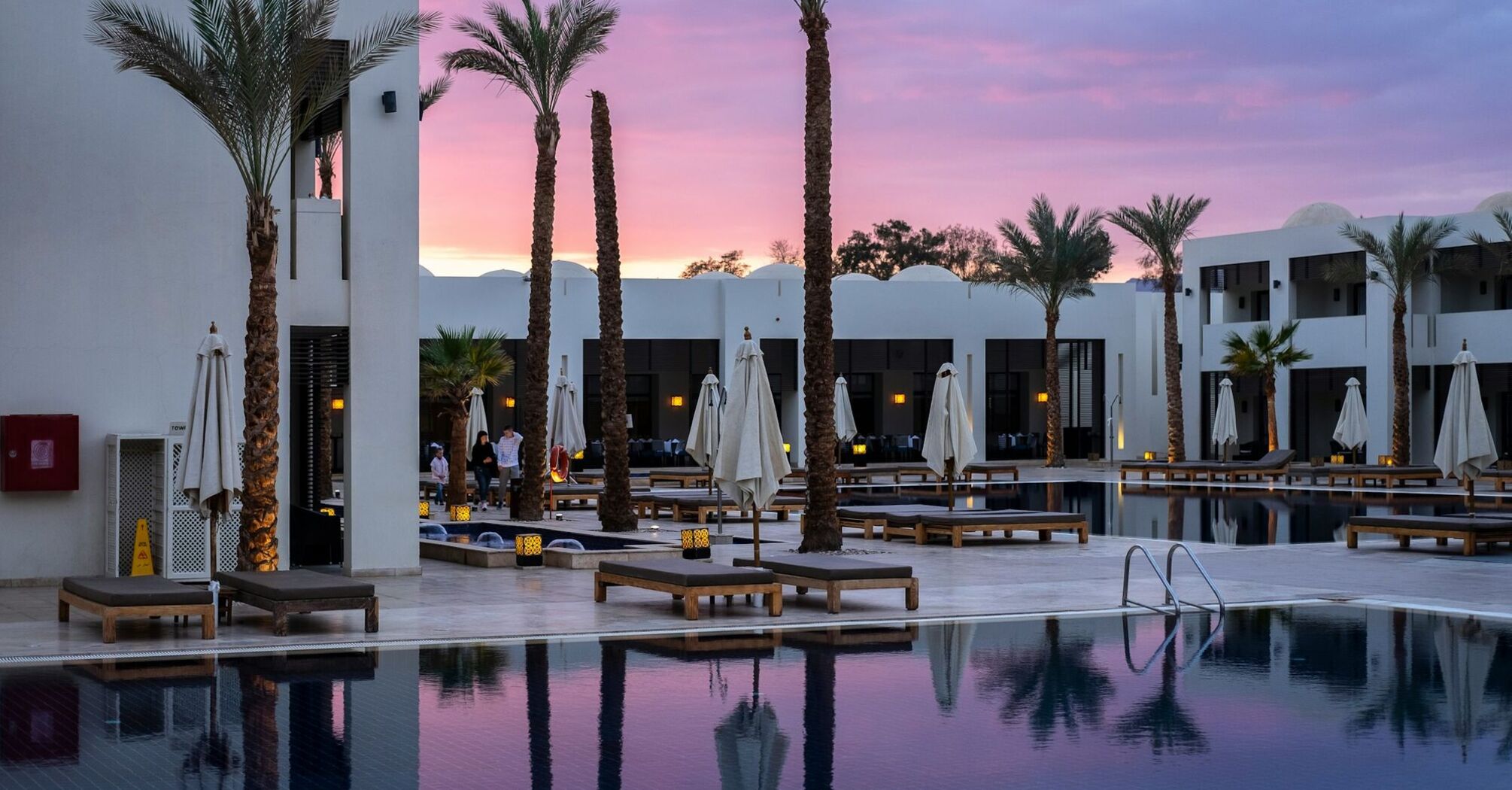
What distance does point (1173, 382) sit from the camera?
45188 millimetres

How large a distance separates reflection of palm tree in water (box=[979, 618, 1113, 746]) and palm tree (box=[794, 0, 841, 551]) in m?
6.57

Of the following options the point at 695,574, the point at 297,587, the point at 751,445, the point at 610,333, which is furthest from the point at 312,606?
the point at 610,333

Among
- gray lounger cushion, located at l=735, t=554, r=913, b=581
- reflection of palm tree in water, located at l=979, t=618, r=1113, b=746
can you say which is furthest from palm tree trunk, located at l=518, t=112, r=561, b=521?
reflection of palm tree in water, located at l=979, t=618, r=1113, b=746

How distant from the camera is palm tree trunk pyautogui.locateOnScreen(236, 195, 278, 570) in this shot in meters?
15.1

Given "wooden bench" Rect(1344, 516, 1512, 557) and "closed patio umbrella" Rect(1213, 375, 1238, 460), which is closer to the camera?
"wooden bench" Rect(1344, 516, 1512, 557)

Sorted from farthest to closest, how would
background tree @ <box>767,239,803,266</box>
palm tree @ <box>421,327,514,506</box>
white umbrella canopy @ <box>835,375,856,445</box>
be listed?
background tree @ <box>767,239,803,266</box>, white umbrella canopy @ <box>835,375,856,445</box>, palm tree @ <box>421,327,514,506</box>

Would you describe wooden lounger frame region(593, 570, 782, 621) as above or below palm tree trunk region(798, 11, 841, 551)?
below

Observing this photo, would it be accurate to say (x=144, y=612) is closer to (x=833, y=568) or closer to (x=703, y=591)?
(x=703, y=591)

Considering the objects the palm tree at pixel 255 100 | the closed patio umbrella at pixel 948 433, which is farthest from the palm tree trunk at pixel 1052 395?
the palm tree at pixel 255 100

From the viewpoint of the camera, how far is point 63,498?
16.1 m

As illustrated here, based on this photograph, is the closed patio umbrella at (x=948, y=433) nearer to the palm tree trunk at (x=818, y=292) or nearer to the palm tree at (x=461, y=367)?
the palm tree trunk at (x=818, y=292)

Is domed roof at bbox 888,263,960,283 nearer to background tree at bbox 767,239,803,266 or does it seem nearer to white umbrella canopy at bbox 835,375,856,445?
white umbrella canopy at bbox 835,375,856,445

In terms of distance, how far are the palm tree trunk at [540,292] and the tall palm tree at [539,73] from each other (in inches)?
0.4

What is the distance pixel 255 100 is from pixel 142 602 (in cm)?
542
